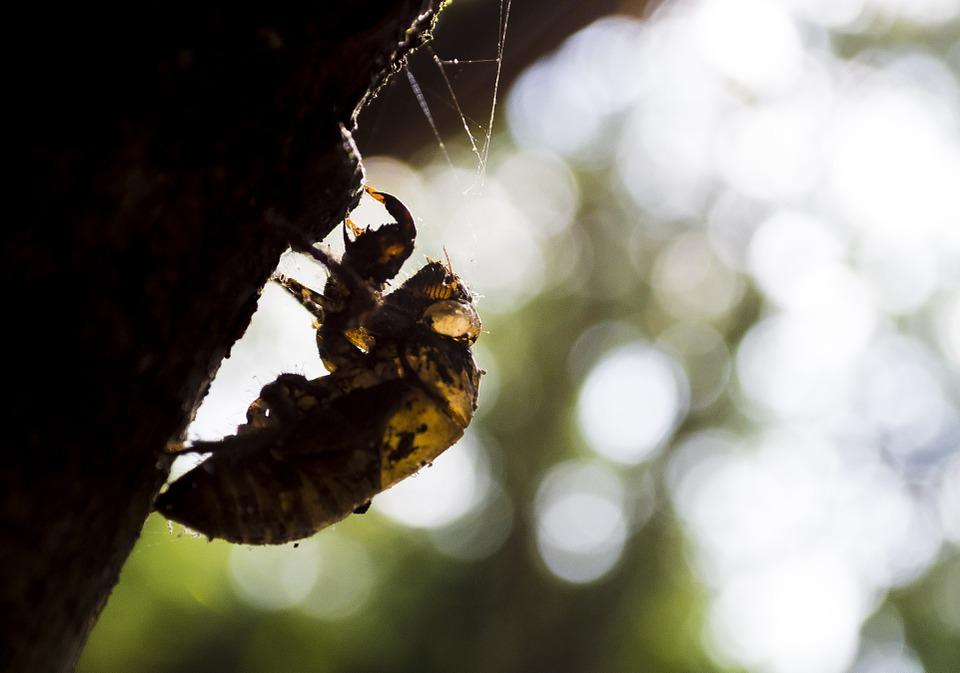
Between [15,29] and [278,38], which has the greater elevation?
[15,29]

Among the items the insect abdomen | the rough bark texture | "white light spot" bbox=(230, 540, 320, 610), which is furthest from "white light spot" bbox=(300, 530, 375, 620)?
the rough bark texture

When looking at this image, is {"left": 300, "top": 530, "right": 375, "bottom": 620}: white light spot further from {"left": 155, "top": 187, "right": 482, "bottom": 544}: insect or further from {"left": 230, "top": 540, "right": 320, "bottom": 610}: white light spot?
{"left": 155, "top": 187, "right": 482, "bottom": 544}: insect

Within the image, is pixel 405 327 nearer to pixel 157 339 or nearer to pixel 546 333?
pixel 157 339

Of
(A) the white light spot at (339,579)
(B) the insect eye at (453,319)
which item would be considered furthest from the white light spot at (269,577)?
(B) the insect eye at (453,319)

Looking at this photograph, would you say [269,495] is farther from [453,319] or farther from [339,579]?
[339,579]

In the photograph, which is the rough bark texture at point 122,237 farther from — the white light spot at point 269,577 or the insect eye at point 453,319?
the white light spot at point 269,577

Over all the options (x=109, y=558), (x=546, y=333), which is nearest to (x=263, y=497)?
(x=109, y=558)
